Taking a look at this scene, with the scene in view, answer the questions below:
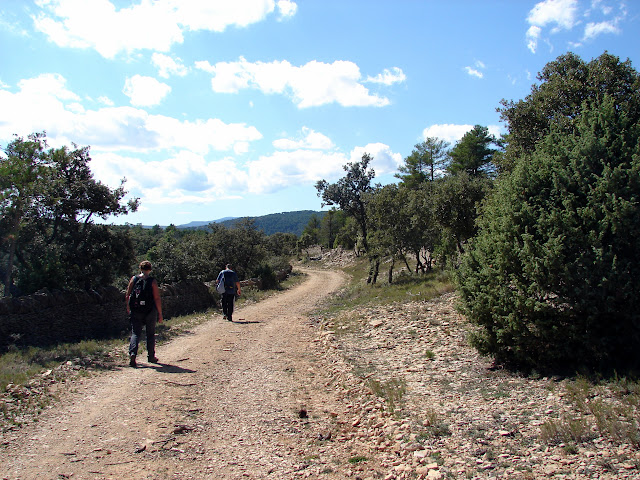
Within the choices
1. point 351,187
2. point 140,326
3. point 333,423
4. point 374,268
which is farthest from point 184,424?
point 351,187

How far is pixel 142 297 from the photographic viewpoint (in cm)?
834

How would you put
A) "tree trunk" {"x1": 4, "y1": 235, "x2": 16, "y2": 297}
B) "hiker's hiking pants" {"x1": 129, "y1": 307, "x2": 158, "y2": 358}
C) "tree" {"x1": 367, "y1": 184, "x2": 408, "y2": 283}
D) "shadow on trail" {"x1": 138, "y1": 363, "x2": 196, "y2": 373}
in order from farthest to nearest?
"tree" {"x1": 367, "y1": 184, "x2": 408, "y2": 283} → "tree trunk" {"x1": 4, "y1": 235, "x2": 16, "y2": 297} → "hiker's hiking pants" {"x1": 129, "y1": 307, "x2": 158, "y2": 358} → "shadow on trail" {"x1": 138, "y1": 363, "x2": 196, "y2": 373}

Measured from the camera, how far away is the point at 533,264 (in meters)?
5.81

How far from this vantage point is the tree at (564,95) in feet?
29.4

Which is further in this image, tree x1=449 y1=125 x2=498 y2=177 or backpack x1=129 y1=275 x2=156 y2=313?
tree x1=449 y1=125 x2=498 y2=177

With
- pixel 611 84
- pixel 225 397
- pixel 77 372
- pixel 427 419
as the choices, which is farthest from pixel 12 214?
pixel 611 84

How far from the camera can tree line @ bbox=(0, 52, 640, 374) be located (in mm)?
5551

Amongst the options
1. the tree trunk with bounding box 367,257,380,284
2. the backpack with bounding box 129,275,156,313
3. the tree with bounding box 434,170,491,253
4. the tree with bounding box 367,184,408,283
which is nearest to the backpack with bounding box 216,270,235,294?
the backpack with bounding box 129,275,156,313

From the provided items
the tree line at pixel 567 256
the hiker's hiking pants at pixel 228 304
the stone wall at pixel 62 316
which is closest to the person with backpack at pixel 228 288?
the hiker's hiking pants at pixel 228 304

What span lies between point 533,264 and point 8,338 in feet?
38.5

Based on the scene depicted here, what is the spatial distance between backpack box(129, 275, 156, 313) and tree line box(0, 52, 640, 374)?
529 centimetres

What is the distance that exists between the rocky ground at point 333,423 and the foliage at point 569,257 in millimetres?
639

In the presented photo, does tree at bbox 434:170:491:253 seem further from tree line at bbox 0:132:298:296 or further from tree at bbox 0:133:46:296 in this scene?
tree at bbox 0:133:46:296

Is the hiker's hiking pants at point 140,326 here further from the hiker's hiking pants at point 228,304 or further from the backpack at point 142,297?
the hiker's hiking pants at point 228,304
